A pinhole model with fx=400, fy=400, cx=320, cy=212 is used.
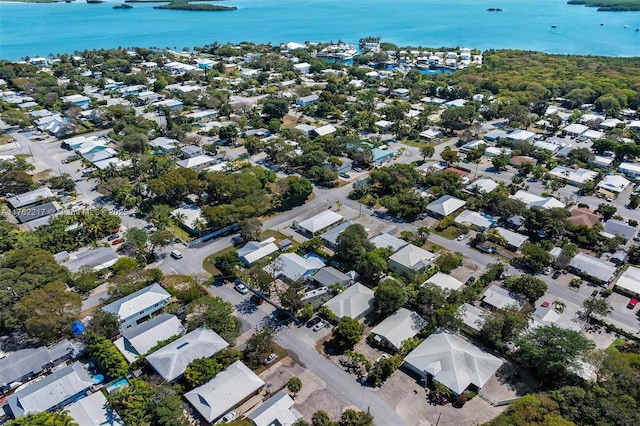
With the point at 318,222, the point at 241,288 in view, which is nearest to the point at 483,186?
the point at 318,222

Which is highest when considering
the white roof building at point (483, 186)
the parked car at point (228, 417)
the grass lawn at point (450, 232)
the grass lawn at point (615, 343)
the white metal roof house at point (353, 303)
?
the white roof building at point (483, 186)

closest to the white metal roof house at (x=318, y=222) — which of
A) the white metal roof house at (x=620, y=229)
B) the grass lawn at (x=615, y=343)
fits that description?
the grass lawn at (x=615, y=343)

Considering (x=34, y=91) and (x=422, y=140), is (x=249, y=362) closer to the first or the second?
(x=422, y=140)

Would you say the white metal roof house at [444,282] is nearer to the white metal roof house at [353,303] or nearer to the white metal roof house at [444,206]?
the white metal roof house at [353,303]

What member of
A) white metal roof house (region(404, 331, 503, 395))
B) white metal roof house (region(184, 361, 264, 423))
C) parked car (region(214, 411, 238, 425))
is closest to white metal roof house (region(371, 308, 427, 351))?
white metal roof house (region(404, 331, 503, 395))

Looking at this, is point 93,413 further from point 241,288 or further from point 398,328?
point 398,328

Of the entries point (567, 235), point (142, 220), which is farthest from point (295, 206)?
point (567, 235)

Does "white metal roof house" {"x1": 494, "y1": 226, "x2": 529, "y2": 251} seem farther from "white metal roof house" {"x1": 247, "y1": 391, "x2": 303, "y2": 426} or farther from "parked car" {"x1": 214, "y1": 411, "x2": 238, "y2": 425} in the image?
"parked car" {"x1": 214, "y1": 411, "x2": 238, "y2": 425}
